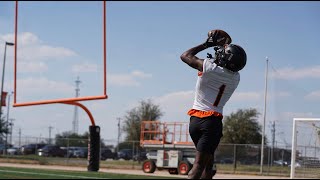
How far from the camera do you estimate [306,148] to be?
11.1m

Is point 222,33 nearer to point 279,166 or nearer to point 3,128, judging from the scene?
point 279,166

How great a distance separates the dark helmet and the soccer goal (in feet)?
15.8

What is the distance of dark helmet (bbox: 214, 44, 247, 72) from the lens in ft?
16.2

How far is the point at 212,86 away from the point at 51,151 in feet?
133

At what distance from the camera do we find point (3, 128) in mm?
53094

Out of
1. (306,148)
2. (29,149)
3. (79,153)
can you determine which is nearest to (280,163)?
(79,153)

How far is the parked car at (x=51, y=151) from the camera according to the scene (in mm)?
43503

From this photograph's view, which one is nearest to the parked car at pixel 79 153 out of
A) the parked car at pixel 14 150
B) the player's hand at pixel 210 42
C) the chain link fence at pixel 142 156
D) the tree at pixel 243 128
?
the chain link fence at pixel 142 156

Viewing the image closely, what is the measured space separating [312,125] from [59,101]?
23.3ft

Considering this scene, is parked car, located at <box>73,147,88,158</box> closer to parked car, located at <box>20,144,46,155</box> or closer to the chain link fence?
the chain link fence

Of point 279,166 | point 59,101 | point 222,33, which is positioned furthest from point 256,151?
point 222,33

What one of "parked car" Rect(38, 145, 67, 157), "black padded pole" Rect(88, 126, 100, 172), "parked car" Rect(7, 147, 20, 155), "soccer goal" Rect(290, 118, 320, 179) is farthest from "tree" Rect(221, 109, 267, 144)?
"soccer goal" Rect(290, 118, 320, 179)

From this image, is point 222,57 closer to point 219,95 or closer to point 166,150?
point 219,95

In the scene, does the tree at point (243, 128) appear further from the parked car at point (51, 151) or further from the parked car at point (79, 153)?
the parked car at point (51, 151)
